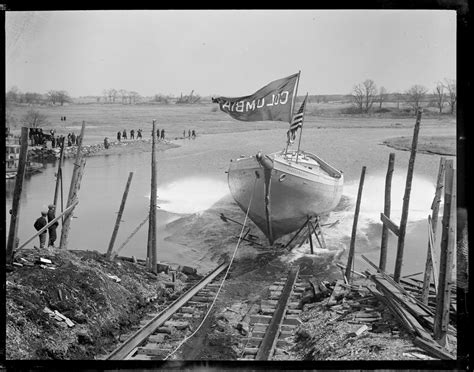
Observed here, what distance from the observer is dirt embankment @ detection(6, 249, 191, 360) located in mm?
7246

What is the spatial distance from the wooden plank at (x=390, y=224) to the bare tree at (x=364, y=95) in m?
1.43

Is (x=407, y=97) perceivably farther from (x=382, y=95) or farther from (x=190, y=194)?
(x=190, y=194)

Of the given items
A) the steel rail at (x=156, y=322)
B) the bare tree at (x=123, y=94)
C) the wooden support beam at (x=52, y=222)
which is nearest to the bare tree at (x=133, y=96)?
the bare tree at (x=123, y=94)

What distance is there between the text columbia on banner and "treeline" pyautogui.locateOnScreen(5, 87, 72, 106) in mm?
1874

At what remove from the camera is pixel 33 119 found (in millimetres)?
7520

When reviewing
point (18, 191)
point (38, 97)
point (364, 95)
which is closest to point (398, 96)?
point (364, 95)

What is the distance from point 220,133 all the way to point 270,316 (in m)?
2.41

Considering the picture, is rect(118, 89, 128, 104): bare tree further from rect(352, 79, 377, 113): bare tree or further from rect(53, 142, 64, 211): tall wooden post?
rect(352, 79, 377, 113): bare tree

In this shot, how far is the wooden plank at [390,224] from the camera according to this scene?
790 cm

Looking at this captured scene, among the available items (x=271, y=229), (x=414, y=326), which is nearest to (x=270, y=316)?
(x=271, y=229)

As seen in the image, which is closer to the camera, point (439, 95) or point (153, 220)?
point (439, 95)

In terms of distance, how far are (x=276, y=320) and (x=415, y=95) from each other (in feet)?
10.9

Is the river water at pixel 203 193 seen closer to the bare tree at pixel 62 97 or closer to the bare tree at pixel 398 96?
the bare tree at pixel 398 96
